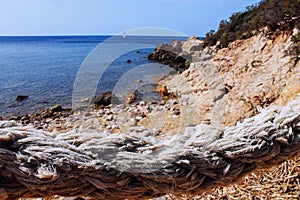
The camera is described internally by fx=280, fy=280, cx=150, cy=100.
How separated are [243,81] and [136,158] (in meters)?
6.38

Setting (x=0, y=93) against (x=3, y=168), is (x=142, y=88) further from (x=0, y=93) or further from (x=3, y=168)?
(x=3, y=168)

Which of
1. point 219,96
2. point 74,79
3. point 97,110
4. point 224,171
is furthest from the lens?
point 74,79

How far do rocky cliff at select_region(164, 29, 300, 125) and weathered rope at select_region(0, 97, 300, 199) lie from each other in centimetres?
347

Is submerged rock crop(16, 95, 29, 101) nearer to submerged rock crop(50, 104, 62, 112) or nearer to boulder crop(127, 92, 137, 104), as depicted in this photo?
submerged rock crop(50, 104, 62, 112)

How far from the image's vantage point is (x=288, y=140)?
1221 millimetres

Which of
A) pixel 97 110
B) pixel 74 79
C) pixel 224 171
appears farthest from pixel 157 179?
pixel 74 79

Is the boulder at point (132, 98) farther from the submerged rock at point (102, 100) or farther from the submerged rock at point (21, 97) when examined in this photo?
the submerged rock at point (21, 97)

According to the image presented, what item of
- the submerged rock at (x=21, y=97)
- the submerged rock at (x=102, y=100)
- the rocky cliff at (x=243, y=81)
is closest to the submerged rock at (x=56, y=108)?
the submerged rock at (x=102, y=100)

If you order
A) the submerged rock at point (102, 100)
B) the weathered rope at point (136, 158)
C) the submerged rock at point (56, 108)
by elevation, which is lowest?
the submerged rock at point (56, 108)

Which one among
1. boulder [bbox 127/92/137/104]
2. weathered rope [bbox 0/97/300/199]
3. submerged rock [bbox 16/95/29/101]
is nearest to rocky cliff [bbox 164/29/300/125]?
boulder [bbox 127/92/137/104]

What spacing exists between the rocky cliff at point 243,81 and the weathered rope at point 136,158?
3.47 metres

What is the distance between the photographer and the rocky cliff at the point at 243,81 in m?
5.27

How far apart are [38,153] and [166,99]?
10.3 meters

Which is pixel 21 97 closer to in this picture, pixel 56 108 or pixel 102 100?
pixel 56 108
